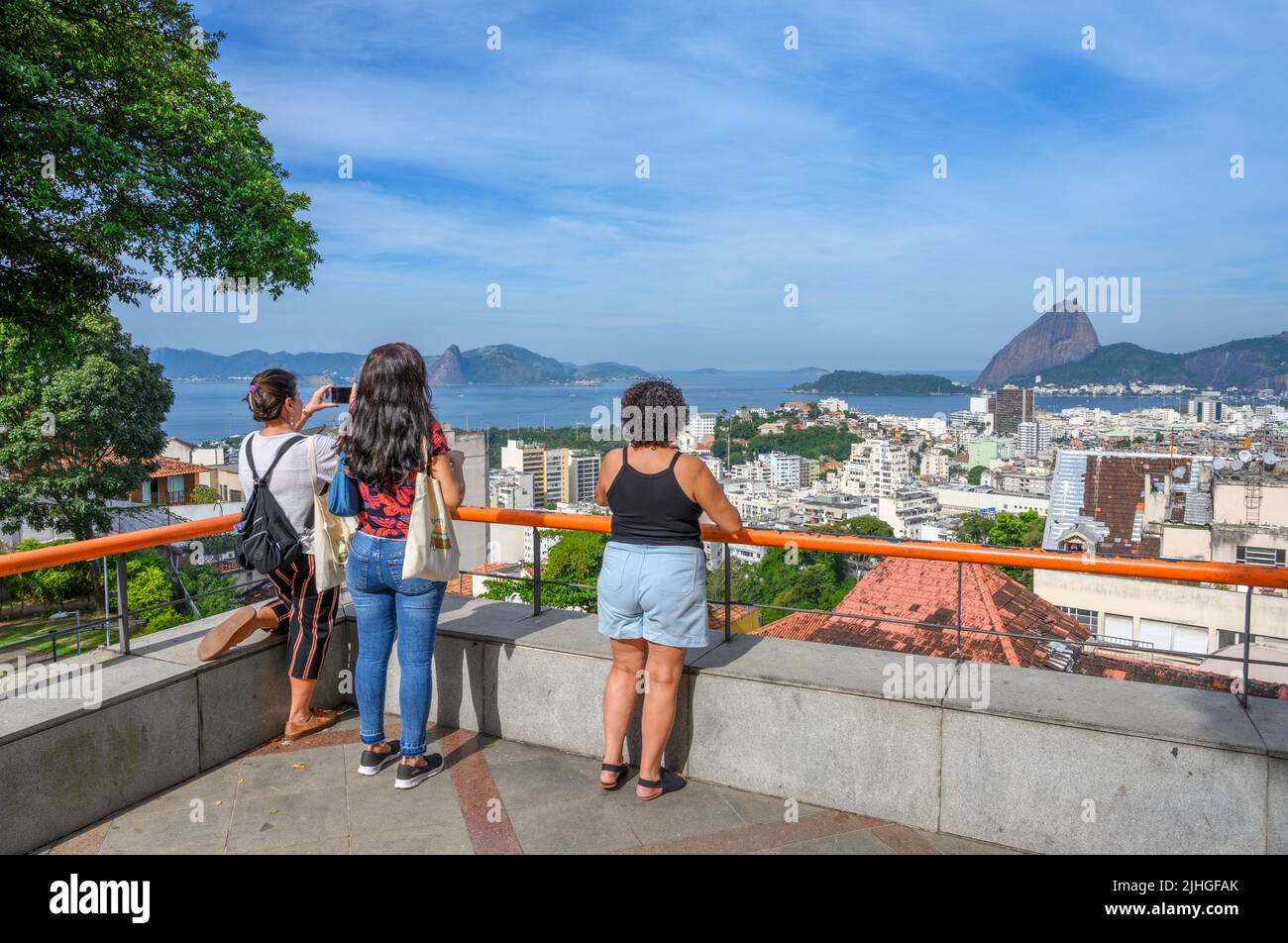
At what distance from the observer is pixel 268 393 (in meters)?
3.73

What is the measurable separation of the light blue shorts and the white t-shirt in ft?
4.53

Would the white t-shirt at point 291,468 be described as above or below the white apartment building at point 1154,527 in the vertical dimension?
above

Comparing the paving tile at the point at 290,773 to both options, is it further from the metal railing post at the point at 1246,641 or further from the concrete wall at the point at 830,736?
the metal railing post at the point at 1246,641

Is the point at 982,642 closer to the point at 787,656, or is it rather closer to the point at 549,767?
→ the point at 787,656

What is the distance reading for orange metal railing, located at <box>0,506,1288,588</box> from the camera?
2.86 meters

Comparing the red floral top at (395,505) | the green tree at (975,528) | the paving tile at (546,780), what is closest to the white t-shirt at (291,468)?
the red floral top at (395,505)

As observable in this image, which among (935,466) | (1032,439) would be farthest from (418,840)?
(1032,439)

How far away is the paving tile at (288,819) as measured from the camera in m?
3.15

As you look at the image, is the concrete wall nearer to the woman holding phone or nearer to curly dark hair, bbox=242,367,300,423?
the woman holding phone

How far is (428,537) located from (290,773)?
1.28m

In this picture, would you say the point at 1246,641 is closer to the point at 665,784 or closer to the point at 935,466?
the point at 665,784

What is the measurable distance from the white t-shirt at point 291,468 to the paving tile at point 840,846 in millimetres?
2397

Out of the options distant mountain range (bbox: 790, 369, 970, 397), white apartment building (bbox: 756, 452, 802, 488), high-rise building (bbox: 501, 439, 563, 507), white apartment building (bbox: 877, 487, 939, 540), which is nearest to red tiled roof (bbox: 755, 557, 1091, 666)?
high-rise building (bbox: 501, 439, 563, 507)

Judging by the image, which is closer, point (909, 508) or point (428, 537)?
point (428, 537)
